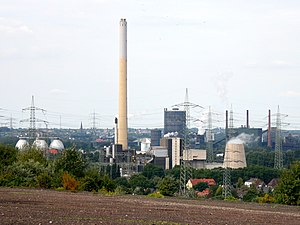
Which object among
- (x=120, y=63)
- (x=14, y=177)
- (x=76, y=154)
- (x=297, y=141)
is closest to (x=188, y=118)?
(x=76, y=154)

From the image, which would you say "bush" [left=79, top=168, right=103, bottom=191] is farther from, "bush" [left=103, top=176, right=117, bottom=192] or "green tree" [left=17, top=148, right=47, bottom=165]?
"green tree" [left=17, top=148, right=47, bottom=165]

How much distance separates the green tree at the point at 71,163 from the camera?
117 ft

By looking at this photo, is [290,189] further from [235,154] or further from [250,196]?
[235,154]

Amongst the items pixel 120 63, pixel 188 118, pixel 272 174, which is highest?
pixel 120 63

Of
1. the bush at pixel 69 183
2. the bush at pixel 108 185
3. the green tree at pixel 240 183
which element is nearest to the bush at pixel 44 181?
the bush at pixel 69 183

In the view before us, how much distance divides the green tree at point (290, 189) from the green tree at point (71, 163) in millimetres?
10068

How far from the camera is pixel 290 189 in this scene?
30469mm

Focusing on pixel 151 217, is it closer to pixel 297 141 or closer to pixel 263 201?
pixel 263 201

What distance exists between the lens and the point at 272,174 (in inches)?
3206

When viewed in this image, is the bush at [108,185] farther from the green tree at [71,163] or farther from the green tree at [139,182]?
the green tree at [139,182]

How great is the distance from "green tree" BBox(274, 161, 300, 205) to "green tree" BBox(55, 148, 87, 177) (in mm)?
10068

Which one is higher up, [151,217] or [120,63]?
[120,63]

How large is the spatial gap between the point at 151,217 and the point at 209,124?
8693 centimetres

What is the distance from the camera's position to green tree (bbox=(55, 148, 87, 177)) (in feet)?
117
